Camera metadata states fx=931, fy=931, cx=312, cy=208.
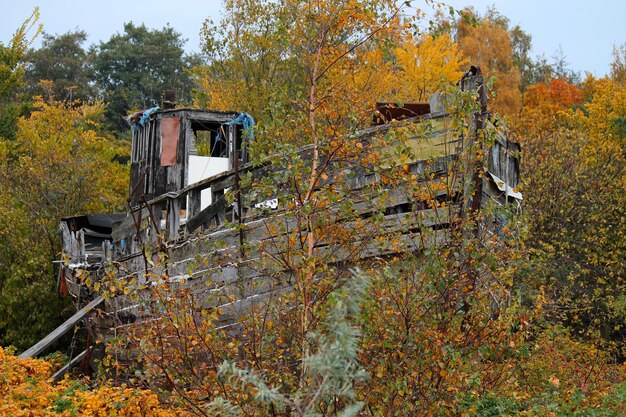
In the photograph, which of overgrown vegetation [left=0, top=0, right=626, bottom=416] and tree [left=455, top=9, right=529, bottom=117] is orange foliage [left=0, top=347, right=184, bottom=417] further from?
tree [left=455, top=9, right=529, bottom=117]

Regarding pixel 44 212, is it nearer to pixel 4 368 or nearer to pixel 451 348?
pixel 4 368

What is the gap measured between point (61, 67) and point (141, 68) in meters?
4.95

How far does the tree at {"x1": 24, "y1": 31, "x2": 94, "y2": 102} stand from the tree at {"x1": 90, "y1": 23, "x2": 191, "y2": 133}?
3.14 ft

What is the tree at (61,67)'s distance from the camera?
5516 centimetres

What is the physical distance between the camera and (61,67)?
58500mm

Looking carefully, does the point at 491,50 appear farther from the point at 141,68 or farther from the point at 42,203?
the point at 42,203

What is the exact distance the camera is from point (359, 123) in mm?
7852

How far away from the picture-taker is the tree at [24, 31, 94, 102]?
5516 centimetres

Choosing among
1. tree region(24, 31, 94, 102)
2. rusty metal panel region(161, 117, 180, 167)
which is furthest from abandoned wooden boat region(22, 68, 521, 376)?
tree region(24, 31, 94, 102)

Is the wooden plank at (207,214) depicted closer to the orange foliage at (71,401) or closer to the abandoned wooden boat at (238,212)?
the abandoned wooden boat at (238,212)

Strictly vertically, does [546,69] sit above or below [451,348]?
above

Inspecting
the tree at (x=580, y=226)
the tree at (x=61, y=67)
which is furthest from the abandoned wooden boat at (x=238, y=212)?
the tree at (x=61, y=67)

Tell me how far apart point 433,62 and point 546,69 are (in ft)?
79.3

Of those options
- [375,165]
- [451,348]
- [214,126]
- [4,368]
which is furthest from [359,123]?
[214,126]
